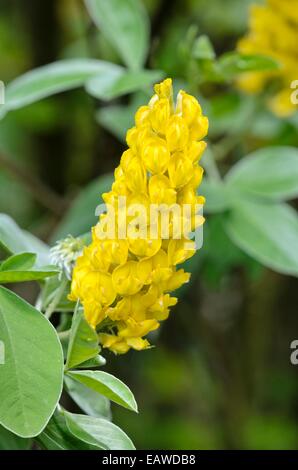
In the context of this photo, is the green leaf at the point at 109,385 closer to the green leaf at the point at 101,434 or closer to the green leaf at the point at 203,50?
the green leaf at the point at 101,434

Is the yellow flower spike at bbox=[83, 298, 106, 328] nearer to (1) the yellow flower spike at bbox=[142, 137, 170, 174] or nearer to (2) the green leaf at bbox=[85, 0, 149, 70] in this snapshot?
(1) the yellow flower spike at bbox=[142, 137, 170, 174]

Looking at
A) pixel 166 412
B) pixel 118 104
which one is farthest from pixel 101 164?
pixel 166 412

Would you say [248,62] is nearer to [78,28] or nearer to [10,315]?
[10,315]

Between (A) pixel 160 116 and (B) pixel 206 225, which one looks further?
(B) pixel 206 225

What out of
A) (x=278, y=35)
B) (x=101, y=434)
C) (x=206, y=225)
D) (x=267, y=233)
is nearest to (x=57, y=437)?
(x=101, y=434)

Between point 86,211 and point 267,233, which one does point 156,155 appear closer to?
point 267,233

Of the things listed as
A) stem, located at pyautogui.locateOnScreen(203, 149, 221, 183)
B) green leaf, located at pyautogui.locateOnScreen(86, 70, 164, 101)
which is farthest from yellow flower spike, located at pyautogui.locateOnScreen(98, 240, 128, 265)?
stem, located at pyautogui.locateOnScreen(203, 149, 221, 183)
